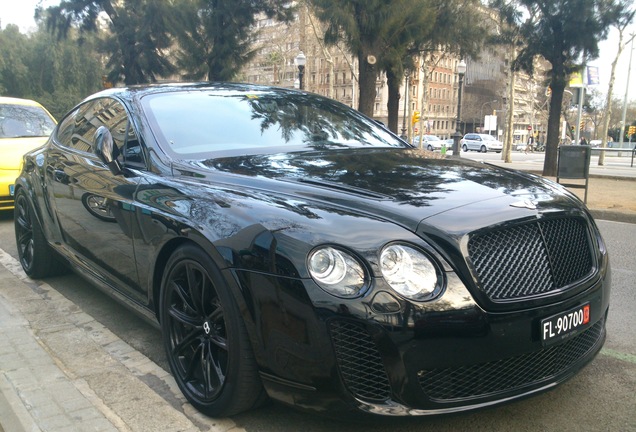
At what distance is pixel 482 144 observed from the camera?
55.5m

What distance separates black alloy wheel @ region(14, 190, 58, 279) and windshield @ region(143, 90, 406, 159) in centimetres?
198

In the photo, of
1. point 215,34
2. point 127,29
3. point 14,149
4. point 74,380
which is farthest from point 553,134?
point 127,29

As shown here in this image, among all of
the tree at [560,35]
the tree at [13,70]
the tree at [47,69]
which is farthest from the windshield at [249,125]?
the tree at [13,70]

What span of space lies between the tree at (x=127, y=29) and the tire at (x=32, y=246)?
22.2m

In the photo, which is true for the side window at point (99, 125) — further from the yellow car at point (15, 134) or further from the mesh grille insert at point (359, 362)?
the yellow car at point (15, 134)

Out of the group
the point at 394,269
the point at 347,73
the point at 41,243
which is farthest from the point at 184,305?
the point at 347,73

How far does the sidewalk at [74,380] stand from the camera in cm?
259

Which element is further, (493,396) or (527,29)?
(527,29)

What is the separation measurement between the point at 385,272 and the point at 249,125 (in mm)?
1885

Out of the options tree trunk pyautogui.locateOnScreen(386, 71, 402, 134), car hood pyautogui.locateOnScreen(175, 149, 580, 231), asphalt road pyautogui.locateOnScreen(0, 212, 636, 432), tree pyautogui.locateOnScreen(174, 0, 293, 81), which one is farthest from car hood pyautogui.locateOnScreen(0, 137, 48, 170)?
tree trunk pyautogui.locateOnScreen(386, 71, 402, 134)

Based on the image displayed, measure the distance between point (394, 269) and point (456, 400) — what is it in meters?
0.56

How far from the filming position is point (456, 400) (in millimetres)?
2168

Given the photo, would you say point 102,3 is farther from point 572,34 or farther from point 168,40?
point 572,34

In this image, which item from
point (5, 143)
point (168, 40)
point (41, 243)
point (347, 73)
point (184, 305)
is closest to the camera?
point (184, 305)
